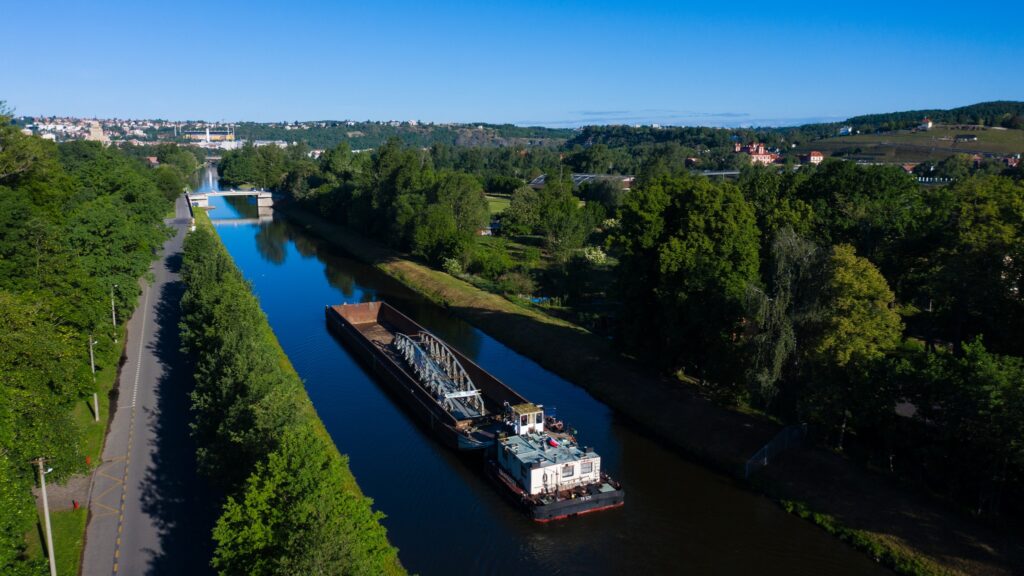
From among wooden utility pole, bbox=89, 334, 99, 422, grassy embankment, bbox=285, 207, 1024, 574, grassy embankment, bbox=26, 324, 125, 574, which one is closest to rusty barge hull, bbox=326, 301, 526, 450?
grassy embankment, bbox=285, 207, 1024, 574

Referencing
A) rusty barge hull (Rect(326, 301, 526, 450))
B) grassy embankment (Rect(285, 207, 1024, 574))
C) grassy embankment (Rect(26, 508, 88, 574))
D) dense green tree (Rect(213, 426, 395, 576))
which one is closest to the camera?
dense green tree (Rect(213, 426, 395, 576))

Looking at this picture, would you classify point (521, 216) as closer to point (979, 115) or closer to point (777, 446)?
point (777, 446)

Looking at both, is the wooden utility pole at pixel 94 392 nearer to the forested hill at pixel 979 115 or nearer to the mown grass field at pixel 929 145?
the mown grass field at pixel 929 145

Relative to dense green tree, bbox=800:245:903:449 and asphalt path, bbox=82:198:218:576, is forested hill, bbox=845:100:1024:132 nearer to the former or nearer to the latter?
dense green tree, bbox=800:245:903:449

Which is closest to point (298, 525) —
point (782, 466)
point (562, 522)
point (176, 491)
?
point (176, 491)

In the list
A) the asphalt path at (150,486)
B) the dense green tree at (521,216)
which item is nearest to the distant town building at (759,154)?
the dense green tree at (521,216)

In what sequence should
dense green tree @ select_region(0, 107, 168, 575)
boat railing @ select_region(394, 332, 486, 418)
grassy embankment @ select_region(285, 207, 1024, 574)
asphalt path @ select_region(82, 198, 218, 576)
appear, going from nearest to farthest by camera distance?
asphalt path @ select_region(82, 198, 218, 576) → dense green tree @ select_region(0, 107, 168, 575) → grassy embankment @ select_region(285, 207, 1024, 574) → boat railing @ select_region(394, 332, 486, 418)
